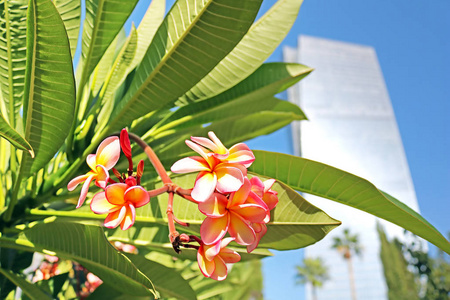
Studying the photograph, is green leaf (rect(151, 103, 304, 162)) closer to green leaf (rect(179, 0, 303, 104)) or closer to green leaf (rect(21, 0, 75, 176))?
green leaf (rect(179, 0, 303, 104))

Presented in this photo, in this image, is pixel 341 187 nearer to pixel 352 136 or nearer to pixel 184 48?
pixel 184 48

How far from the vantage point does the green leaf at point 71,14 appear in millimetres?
751

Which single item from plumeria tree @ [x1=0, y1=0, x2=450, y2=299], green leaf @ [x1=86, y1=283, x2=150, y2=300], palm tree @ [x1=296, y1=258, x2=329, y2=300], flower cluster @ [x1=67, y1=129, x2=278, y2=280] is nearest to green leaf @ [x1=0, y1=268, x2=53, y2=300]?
plumeria tree @ [x1=0, y1=0, x2=450, y2=299]

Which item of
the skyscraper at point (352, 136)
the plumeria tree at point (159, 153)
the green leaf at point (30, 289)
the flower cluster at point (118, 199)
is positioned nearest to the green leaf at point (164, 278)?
the plumeria tree at point (159, 153)

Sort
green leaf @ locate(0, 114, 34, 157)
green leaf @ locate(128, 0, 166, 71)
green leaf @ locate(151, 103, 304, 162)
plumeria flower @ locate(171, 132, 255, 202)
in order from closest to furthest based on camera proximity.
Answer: plumeria flower @ locate(171, 132, 255, 202) → green leaf @ locate(0, 114, 34, 157) → green leaf @ locate(151, 103, 304, 162) → green leaf @ locate(128, 0, 166, 71)

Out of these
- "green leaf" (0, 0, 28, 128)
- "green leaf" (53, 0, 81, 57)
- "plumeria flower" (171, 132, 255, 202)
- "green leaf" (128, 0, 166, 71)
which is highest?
"green leaf" (128, 0, 166, 71)

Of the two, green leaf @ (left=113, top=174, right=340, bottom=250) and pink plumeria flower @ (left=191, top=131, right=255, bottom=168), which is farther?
green leaf @ (left=113, top=174, right=340, bottom=250)

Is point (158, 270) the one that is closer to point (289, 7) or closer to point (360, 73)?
point (289, 7)

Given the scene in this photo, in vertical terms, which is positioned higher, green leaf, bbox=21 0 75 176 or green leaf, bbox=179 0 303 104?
green leaf, bbox=179 0 303 104

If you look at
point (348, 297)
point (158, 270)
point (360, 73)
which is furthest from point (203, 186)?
point (360, 73)

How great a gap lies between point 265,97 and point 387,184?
163 ft

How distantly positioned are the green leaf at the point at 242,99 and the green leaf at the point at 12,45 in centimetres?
32

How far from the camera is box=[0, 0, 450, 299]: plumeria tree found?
1.42ft

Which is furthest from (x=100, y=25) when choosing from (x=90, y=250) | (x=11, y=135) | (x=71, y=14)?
(x=90, y=250)
